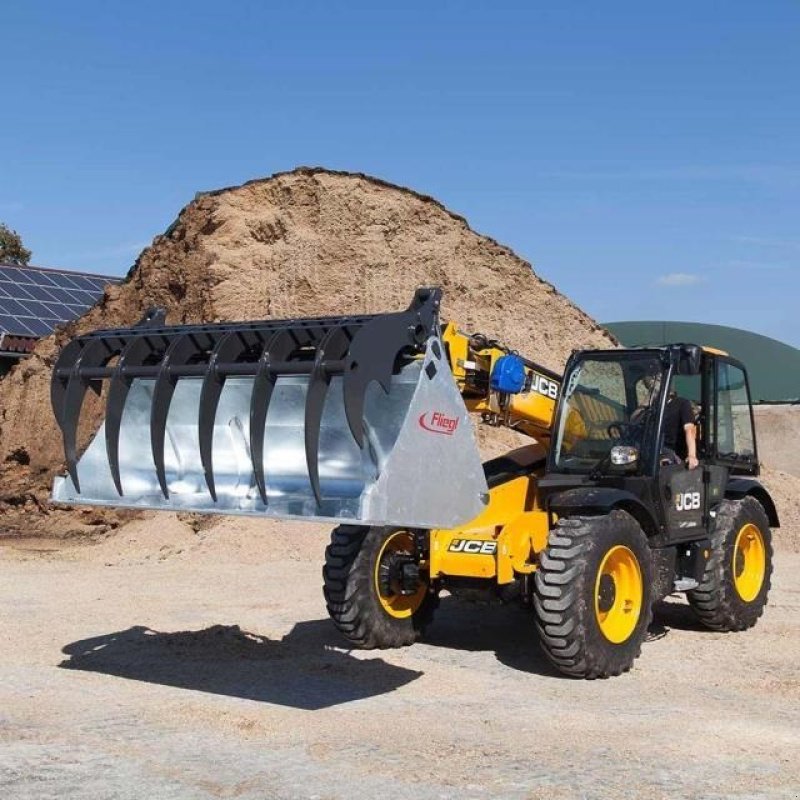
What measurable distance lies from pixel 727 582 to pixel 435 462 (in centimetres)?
375

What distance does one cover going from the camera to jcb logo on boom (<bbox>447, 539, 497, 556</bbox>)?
27.0ft

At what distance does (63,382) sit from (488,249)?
492 inches

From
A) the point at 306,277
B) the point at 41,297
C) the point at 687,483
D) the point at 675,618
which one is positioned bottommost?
the point at 675,618

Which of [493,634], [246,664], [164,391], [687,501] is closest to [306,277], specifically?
[493,634]

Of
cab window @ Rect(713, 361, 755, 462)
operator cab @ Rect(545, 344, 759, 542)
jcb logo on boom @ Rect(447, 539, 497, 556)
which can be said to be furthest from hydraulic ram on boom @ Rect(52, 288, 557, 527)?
cab window @ Rect(713, 361, 755, 462)

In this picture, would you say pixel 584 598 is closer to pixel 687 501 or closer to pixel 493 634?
pixel 687 501

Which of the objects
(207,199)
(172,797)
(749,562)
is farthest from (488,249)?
(172,797)

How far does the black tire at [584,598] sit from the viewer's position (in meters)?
7.78

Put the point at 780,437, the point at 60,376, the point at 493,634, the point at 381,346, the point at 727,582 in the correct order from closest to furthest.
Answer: the point at 381,346 < the point at 60,376 < the point at 727,582 < the point at 493,634 < the point at 780,437

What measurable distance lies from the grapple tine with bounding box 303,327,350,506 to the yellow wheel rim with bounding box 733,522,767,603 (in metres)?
4.64

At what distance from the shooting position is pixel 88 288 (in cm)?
2955

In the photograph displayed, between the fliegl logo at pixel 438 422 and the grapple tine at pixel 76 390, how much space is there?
89.4 inches

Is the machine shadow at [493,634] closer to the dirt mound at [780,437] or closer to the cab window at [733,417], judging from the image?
the cab window at [733,417]

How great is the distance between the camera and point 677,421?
30.1 feet
